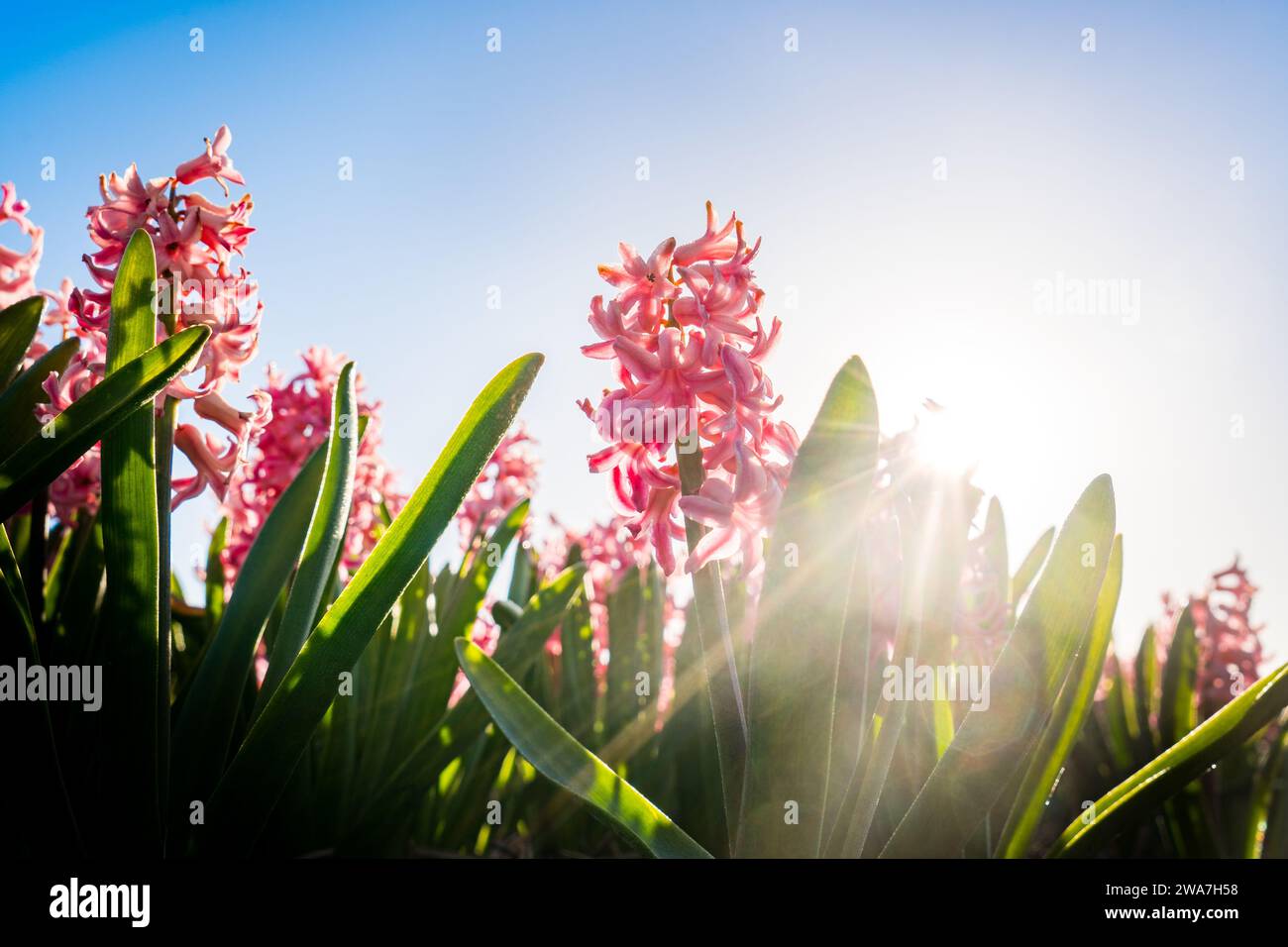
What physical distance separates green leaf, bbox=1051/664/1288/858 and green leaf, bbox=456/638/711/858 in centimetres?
79

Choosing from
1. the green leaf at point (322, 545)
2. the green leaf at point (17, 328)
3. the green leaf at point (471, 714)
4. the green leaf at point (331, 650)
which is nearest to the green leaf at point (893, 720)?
the green leaf at point (331, 650)

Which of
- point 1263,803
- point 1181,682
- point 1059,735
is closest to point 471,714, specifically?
point 1059,735

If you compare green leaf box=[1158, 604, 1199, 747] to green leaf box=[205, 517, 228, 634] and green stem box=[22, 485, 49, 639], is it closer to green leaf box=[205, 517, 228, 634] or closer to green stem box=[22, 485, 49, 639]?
green leaf box=[205, 517, 228, 634]

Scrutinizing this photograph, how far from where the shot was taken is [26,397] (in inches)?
79.1

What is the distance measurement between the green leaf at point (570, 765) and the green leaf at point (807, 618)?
0.14m

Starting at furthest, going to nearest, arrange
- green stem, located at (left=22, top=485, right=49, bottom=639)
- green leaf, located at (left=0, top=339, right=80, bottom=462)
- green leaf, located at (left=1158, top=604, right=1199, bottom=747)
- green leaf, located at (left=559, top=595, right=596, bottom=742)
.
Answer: green leaf, located at (left=1158, top=604, right=1199, bottom=747), green leaf, located at (left=559, top=595, right=596, bottom=742), green stem, located at (left=22, top=485, right=49, bottom=639), green leaf, located at (left=0, top=339, right=80, bottom=462)

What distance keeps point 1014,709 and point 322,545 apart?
144cm

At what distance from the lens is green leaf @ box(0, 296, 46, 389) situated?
216cm

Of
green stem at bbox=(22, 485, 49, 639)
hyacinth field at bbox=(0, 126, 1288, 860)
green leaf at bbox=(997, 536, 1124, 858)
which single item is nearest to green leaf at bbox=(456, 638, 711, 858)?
hyacinth field at bbox=(0, 126, 1288, 860)

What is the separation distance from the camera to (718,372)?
135 centimetres

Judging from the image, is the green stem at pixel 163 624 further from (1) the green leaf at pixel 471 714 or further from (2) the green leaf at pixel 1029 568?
(2) the green leaf at pixel 1029 568

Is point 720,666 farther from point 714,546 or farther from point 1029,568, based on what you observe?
point 1029,568

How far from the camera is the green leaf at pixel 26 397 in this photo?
198cm

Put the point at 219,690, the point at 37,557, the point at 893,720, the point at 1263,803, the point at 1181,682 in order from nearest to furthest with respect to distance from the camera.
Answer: the point at 893,720 → the point at 219,690 → the point at 37,557 → the point at 1263,803 → the point at 1181,682
